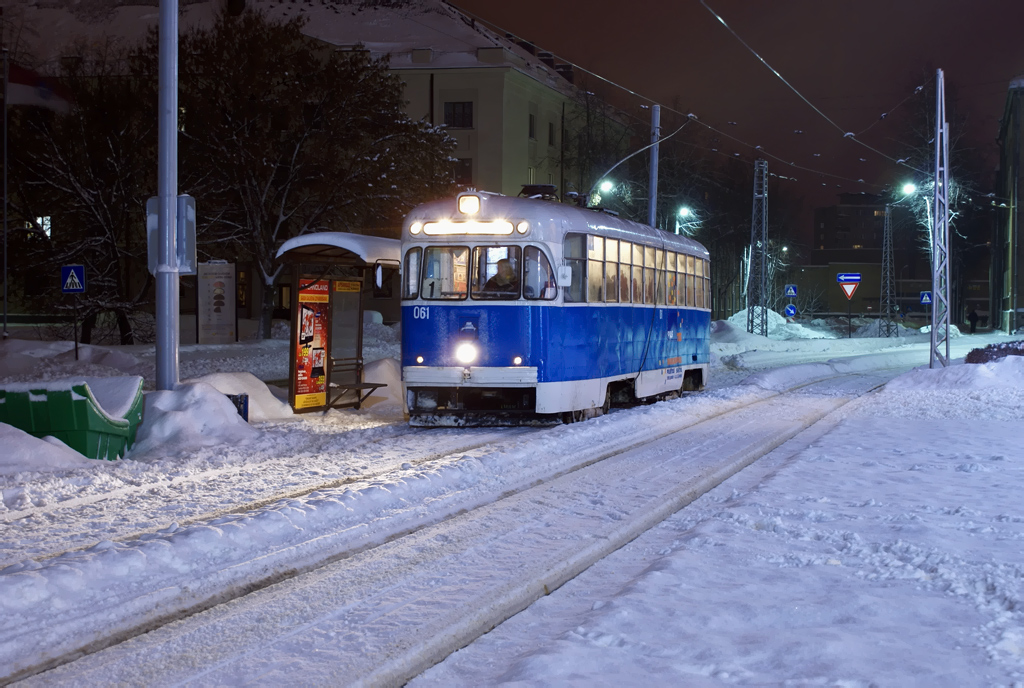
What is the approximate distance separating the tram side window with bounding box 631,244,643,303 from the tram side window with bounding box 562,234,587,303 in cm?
210

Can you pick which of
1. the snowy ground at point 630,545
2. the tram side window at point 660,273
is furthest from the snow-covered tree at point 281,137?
the snowy ground at point 630,545

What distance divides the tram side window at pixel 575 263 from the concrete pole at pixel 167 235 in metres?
5.33

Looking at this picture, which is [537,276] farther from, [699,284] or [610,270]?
[699,284]

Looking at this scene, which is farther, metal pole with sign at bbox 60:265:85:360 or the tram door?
metal pole with sign at bbox 60:265:85:360

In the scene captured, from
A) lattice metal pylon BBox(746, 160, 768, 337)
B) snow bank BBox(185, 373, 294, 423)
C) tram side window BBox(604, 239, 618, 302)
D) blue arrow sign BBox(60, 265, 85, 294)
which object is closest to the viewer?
snow bank BBox(185, 373, 294, 423)

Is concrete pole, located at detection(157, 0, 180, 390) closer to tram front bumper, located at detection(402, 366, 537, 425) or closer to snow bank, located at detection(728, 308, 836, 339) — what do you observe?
tram front bumper, located at detection(402, 366, 537, 425)

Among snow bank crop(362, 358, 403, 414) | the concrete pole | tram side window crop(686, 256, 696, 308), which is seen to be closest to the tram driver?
the concrete pole

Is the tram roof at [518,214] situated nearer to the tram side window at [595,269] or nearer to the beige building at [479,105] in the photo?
the tram side window at [595,269]

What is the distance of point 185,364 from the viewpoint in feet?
89.4

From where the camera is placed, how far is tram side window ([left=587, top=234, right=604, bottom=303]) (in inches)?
600

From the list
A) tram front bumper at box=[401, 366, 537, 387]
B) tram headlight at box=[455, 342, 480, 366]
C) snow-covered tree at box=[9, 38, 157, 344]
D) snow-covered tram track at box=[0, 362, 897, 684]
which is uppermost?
snow-covered tree at box=[9, 38, 157, 344]

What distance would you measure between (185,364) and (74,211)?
1080 cm

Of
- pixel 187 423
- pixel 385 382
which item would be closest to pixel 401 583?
pixel 187 423

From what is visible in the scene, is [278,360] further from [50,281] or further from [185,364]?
[50,281]
